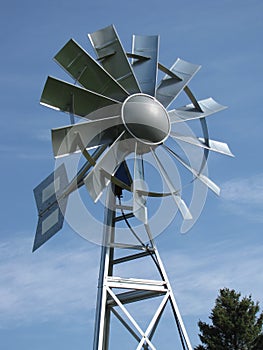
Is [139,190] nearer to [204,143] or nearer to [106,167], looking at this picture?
[106,167]

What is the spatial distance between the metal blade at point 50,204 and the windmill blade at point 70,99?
1645 millimetres

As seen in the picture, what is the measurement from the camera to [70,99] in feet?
53.1

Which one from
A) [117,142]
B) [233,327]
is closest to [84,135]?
[117,142]

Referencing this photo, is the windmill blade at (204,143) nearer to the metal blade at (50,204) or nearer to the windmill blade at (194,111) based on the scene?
the windmill blade at (194,111)

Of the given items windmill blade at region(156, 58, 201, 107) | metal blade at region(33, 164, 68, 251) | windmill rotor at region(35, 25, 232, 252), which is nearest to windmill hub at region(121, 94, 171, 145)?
windmill rotor at region(35, 25, 232, 252)

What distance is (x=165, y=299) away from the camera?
17406mm

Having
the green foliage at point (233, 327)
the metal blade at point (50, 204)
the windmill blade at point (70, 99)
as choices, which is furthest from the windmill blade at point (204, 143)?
the green foliage at point (233, 327)

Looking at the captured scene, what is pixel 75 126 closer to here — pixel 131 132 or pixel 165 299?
pixel 131 132

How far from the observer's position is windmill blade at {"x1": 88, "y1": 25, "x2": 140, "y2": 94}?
17.3 metres

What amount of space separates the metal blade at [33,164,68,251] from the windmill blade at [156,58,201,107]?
393 cm

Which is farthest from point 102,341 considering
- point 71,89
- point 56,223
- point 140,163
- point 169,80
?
point 169,80

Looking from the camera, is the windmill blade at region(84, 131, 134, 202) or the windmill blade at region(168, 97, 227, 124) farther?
the windmill blade at region(168, 97, 227, 124)

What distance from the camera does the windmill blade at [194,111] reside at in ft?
59.0

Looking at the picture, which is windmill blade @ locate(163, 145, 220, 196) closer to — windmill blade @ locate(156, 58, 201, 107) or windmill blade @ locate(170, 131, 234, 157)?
windmill blade @ locate(170, 131, 234, 157)
